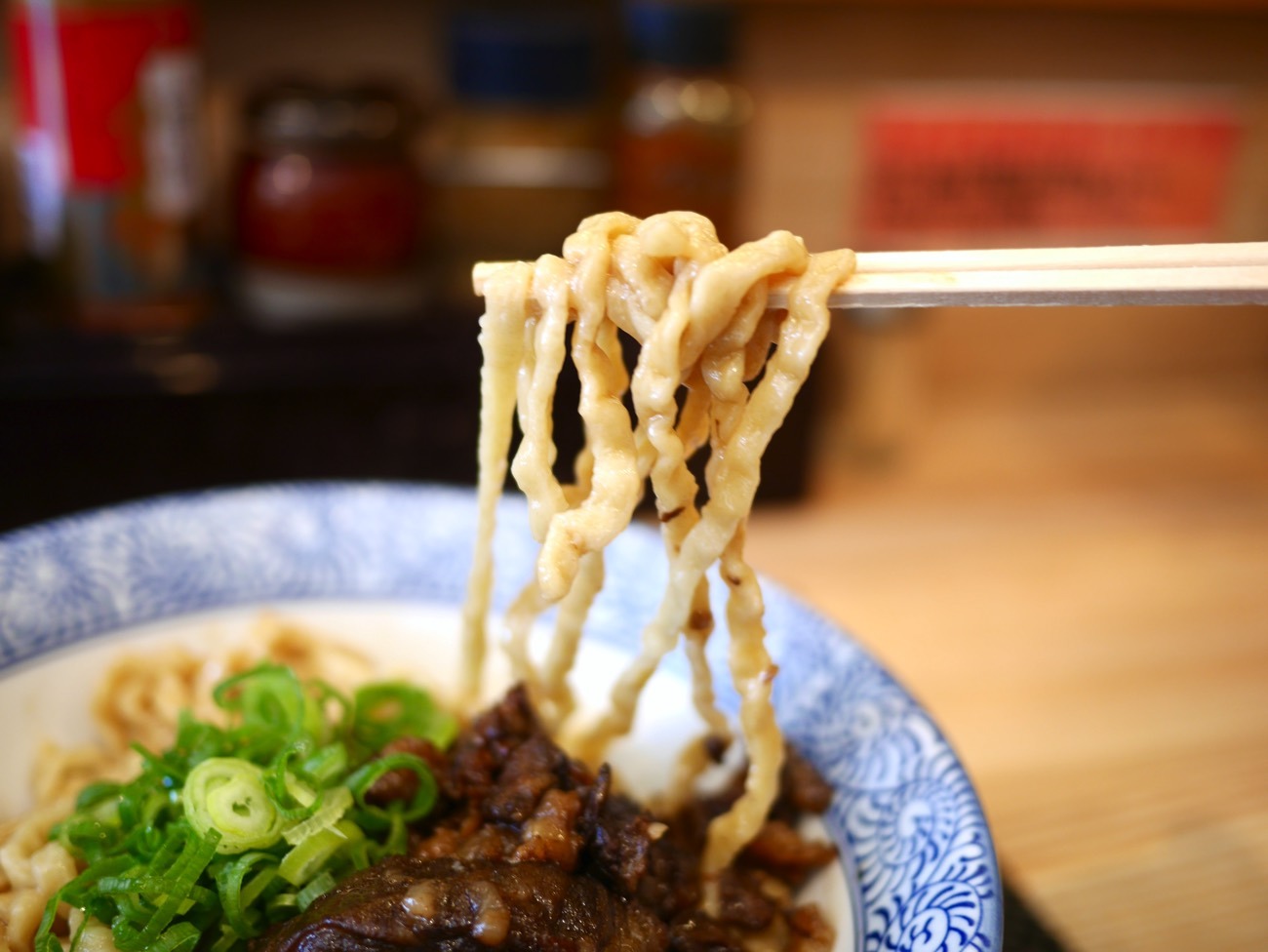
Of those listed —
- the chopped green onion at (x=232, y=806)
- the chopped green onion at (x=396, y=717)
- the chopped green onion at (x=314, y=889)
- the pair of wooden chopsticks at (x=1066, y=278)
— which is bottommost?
the chopped green onion at (x=314, y=889)

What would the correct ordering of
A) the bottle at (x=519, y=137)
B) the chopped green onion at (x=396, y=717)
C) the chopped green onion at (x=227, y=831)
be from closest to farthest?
1. the chopped green onion at (x=227, y=831)
2. the chopped green onion at (x=396, y=717)
3. the bottle at (x=519, y=137)

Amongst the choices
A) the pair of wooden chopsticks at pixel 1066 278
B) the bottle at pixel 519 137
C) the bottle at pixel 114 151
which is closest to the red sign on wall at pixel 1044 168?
the bottle at pixel 519 137

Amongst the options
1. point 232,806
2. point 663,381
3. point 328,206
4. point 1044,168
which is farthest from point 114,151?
point 1044,168

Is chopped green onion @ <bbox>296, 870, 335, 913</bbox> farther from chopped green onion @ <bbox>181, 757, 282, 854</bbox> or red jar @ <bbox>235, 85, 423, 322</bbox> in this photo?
red jar @ <bbox>235, 85, 423, 322</bbox>

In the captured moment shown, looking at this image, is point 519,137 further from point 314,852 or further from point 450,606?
point 314,852

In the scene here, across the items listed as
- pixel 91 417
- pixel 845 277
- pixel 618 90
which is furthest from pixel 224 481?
pixel 845 277

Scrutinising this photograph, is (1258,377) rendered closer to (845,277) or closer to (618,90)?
(618,90)

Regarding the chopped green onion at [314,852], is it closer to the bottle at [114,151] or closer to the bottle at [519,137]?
the bottle at [114,151]
